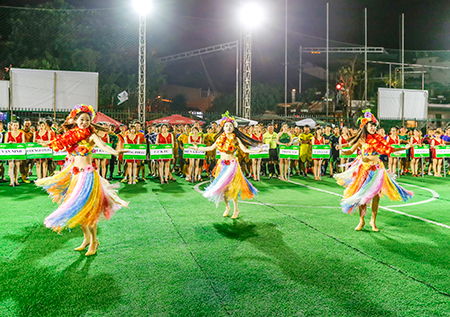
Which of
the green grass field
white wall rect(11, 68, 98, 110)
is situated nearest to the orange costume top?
the green grass field

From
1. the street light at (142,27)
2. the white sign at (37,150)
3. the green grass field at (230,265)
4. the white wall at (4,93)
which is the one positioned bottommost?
the green grass field at (230,265)

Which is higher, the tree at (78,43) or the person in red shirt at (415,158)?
the tree at (78,43)

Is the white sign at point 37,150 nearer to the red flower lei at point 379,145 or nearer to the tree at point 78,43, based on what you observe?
the red flower lei at point 379,145

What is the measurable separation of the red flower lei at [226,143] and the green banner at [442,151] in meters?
11.9

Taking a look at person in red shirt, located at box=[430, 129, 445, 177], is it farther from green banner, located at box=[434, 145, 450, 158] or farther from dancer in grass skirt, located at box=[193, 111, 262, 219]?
dancer in grass skirt, located at box=[193, 111, 262, 219]

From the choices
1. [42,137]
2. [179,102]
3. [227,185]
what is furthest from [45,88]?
[179,102]

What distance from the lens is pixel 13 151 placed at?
11.6 m

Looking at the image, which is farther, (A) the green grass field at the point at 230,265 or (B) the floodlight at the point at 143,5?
(B) the floodlight at the point at 143,5

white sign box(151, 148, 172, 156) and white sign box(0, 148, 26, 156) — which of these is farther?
white sign box(151, 148, 172, 156)

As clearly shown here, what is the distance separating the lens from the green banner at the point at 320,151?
46.1 feet

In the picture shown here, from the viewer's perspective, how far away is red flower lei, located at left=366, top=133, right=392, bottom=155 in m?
6.44

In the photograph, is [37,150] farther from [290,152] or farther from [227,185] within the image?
[290,152]

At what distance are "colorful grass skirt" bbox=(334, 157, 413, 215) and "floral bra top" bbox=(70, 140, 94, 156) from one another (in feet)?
15.0

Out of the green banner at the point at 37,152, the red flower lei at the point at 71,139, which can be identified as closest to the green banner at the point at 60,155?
the green banner at the point at 37,152
